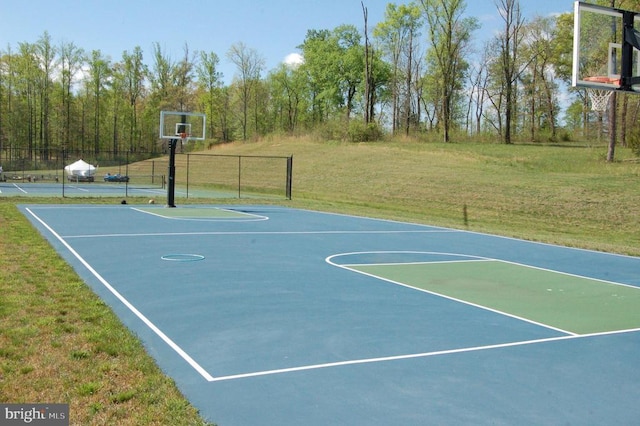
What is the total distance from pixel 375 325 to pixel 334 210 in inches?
686

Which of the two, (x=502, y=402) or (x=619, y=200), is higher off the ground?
(x=619, y=200)

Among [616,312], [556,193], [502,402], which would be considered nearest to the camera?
[502,402]

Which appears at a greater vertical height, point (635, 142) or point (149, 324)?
point (635, 142)

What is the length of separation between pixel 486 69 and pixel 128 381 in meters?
56.9

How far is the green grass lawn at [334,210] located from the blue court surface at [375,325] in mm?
423

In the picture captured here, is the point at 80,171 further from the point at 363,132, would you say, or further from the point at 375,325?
the point at 375,325

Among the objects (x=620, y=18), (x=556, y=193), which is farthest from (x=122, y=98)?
(x=620, y=18)

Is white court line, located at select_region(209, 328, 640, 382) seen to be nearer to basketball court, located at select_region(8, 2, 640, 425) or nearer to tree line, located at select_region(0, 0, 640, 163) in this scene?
basketball court, located at select_region(8, 2, 640, 425)

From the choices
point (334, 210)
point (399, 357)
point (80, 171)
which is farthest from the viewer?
point (80, 171)

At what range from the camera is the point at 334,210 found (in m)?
24.3

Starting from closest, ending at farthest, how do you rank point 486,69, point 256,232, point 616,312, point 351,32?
point 616,312, point 256,232, point 486,69, point 351,32

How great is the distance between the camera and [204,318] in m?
7.12

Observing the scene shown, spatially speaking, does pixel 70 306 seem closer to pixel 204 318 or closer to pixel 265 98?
pixel 204 318

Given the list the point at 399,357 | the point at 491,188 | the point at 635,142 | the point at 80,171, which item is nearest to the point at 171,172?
the point at 491,188
